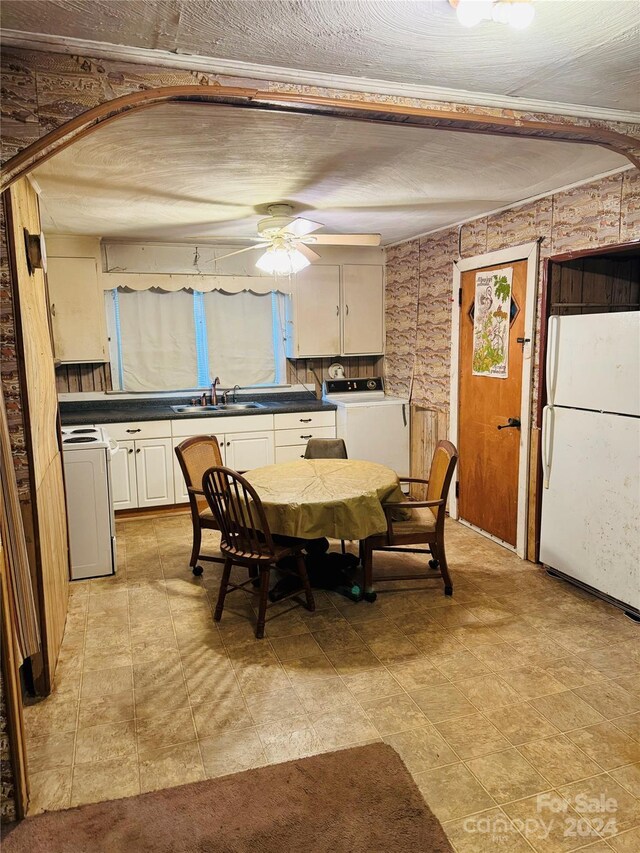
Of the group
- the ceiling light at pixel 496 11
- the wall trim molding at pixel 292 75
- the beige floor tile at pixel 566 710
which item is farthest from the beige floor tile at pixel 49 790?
the ceiling light at pixel 496 11

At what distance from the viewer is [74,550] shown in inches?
147

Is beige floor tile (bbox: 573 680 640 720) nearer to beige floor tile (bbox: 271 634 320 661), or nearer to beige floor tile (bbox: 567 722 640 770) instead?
beige floor tile (bbox: 567 722 640 770)

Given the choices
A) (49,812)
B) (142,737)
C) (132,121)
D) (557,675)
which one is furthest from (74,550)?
(557,675)

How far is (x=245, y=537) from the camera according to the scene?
10.0 ft

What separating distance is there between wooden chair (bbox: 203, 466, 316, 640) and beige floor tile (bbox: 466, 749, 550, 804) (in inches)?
49.7

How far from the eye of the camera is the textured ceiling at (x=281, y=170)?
7.81ft

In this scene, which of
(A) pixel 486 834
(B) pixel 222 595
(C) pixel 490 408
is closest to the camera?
(A) pixel 486 834

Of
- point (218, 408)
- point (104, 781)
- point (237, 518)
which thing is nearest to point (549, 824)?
point (104, 781)

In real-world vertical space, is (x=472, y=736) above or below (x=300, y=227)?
below

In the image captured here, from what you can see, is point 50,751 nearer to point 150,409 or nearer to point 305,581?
point 305,581

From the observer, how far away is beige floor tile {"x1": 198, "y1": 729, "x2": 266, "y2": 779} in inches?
82.7

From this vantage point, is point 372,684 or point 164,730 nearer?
point 164,730

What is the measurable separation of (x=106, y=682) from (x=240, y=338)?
11.8ft

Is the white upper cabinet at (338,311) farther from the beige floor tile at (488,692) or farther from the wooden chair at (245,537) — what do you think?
the beige floor tile at (488,692)
